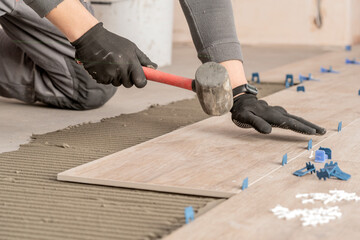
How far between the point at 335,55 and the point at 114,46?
2975mm

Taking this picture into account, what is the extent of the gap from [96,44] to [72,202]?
46 cm

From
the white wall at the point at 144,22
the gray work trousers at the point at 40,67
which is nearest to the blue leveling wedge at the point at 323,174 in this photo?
the gray work trousers at the point at 40,67

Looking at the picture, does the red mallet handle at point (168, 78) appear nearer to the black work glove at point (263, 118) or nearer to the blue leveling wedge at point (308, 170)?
the black work glove at point (263, 118)

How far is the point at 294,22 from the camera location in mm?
5168

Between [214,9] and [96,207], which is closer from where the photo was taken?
[96,207]

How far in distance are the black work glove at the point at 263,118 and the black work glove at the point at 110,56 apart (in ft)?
1.03

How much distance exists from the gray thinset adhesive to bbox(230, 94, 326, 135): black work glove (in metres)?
0.31

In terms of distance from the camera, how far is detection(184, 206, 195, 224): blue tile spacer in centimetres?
109

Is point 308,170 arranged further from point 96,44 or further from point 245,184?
point 96,44

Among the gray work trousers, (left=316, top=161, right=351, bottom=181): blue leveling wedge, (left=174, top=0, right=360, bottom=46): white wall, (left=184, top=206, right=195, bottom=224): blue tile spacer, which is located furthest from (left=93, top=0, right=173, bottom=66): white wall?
(left=184, top=206, right=195, bottom=224): blue tile spacer

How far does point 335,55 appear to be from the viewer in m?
4.23

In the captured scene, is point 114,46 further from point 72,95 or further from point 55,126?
point 72,95

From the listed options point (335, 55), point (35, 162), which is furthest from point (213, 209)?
point (335, 55)

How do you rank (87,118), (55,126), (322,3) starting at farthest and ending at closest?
1. (322,3)
2. (87,118)
3. (55,126)
